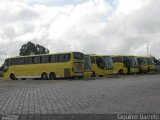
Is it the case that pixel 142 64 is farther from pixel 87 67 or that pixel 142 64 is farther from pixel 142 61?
pixel 87 67

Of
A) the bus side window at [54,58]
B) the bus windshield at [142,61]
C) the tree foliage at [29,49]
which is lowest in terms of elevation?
the bus side window at [54,58]

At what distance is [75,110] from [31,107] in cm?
183

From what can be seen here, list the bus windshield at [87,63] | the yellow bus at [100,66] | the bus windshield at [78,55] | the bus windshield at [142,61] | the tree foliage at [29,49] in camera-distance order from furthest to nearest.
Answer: the tree foliage at [29,49], the bus windshield at [142,61], the yellow bus at [100,66], the bus windshield at [87,63], the bus windshield at [78,55]

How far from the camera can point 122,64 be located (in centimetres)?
5662

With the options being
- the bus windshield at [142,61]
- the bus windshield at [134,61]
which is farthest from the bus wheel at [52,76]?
the bus windshield at [142,61]

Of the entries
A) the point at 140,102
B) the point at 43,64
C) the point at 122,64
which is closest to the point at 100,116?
the point at 140,102

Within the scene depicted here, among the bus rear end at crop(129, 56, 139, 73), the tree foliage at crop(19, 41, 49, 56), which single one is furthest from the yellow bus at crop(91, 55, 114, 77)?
the tree foliage at crop(19, 41, 49, 56)

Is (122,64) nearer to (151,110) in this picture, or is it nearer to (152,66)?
(152,66)

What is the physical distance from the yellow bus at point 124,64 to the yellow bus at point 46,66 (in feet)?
43.8

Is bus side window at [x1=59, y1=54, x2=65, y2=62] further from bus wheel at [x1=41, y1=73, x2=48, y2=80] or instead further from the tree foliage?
the tree foliage

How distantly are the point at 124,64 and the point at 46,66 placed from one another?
15.8 metres

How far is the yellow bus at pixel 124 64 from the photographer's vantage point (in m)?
56.1

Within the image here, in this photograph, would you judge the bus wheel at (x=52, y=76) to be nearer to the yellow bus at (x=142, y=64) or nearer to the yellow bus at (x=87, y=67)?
the yellow bus at (x=87, y=67)

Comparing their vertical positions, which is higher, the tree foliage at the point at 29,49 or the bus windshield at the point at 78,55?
the tree foliage at the point at 29,49
